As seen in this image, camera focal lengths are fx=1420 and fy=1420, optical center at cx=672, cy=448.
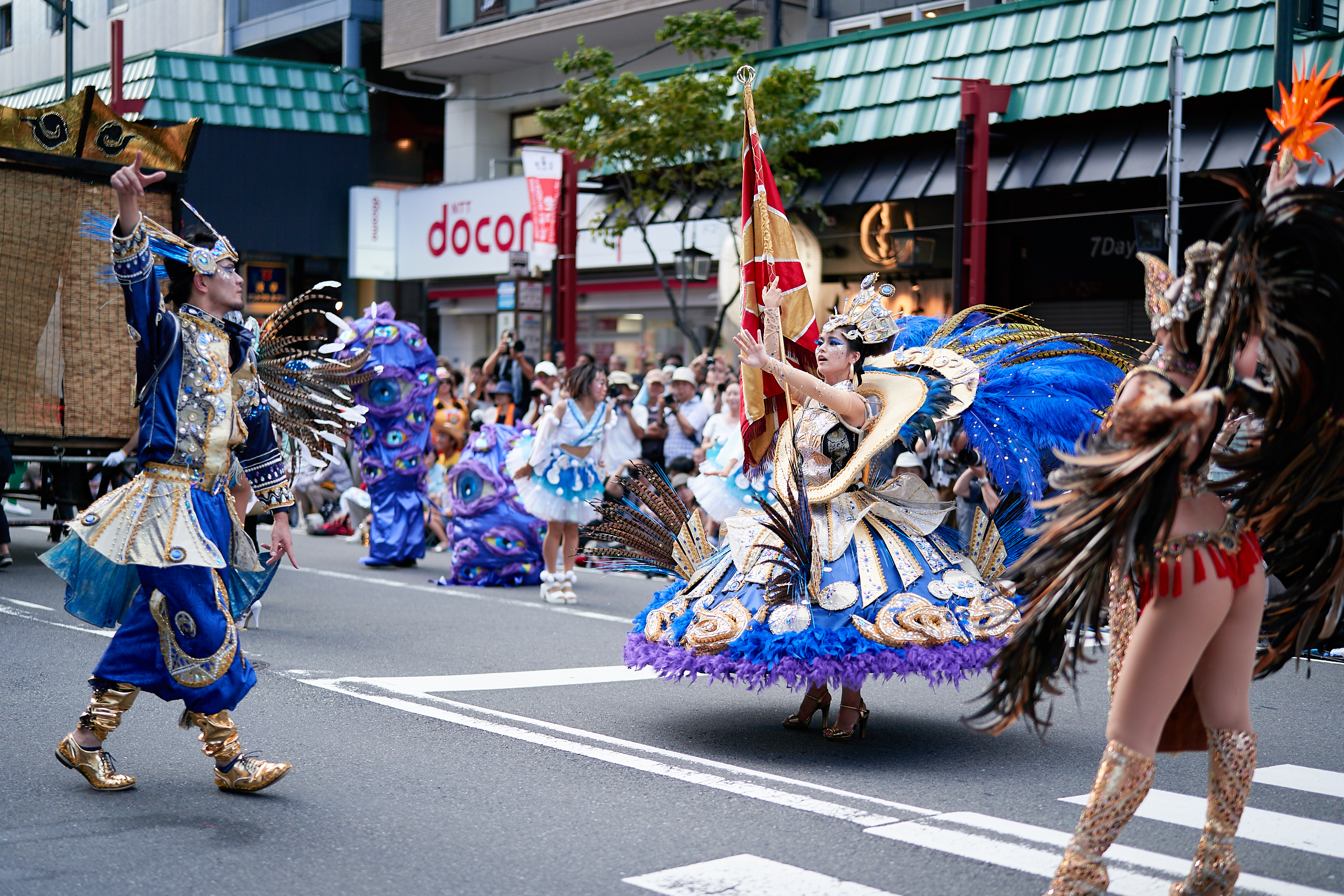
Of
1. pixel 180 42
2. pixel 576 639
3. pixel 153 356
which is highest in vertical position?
pixel 180 42

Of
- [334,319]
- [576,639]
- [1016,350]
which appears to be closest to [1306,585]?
[1016,350]

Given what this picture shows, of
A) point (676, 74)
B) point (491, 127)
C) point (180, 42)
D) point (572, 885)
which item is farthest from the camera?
point (180, 42)

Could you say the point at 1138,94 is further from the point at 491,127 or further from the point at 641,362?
the point at 491,127

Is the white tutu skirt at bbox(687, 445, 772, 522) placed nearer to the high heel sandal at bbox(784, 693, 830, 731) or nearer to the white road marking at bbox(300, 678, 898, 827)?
the high heel sandal at bbox(784, 693, 830, 731)

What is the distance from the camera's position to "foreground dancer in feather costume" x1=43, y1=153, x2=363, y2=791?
4867 millimetres

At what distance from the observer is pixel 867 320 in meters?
6.22

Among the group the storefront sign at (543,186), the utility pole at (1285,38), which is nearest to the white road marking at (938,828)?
the utility pole at (1285,38)

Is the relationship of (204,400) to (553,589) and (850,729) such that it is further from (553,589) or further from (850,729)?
(553,589)

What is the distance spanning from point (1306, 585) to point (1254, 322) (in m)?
1.08

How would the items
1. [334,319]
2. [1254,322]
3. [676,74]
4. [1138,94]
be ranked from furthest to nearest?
[676,74] < [1138,94] < [334,319] < [1254,322]

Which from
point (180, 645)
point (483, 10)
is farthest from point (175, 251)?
point (483, 10)

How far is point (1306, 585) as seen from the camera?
14.3 feet

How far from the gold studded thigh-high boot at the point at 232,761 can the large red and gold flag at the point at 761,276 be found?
8.15 ft

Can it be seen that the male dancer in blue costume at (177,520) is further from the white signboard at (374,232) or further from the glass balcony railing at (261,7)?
the glass balcony railing at (261,7)
